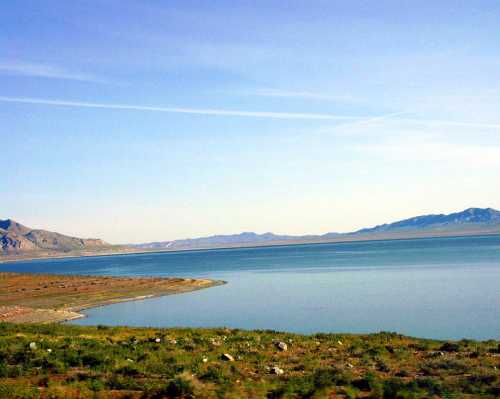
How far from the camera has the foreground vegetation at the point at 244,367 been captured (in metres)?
16.8

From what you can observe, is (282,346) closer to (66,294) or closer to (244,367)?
(244,367)

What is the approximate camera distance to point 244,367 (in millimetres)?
21219

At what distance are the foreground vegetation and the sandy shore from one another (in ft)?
104

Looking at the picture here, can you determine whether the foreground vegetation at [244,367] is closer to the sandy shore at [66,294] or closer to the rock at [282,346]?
the rock at [282,346]

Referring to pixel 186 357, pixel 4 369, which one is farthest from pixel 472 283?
pixel 4 369

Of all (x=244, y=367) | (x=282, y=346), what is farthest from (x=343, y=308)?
(x=244, y=367)

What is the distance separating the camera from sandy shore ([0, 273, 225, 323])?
200 ft

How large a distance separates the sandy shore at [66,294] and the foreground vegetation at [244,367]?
3179 centimetres

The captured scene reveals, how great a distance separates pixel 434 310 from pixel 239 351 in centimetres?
3509

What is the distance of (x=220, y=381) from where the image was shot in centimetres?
1817

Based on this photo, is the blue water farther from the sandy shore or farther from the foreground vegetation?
the foreground vegetation

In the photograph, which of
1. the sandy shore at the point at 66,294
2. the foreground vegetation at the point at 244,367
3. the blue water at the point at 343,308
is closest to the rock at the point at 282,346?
the foreground vegetation at the point at 244,367

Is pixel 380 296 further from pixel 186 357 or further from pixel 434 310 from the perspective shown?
pixel 186 357

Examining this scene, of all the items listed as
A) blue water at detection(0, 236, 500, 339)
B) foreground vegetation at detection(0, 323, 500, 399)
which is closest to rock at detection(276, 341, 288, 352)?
foreground vegetation at detection(0, 323, 500, 399)
